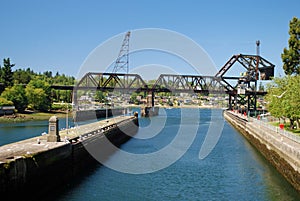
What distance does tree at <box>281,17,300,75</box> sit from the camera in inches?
2462

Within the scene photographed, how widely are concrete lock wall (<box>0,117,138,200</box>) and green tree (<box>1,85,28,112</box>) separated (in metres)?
73.3

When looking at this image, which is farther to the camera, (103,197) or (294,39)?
(294,39)

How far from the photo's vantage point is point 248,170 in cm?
3391

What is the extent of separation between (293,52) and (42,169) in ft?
171

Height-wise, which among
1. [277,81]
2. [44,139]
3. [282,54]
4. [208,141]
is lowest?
[208,141]

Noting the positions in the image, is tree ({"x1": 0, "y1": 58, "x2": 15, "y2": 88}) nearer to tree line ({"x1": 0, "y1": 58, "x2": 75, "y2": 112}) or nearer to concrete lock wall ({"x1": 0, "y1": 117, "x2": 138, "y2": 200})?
tree line ({"x1": 0, "y1": 58, "x2": 75, "y2": 112})

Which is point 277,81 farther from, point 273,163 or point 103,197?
point 103,197

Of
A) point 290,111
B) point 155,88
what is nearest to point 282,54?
point 290,111

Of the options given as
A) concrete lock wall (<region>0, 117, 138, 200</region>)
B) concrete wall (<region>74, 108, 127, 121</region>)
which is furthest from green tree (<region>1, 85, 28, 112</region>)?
concrete lock wall (<region>0, 117, 138, 200</region>)

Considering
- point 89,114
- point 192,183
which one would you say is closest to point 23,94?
point 89,114

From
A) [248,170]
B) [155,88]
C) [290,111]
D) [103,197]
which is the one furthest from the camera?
[155,88]

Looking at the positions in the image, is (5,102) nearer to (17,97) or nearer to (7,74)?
(17,97)

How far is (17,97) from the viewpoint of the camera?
3974 inches

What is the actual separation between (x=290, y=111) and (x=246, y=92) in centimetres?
7504
